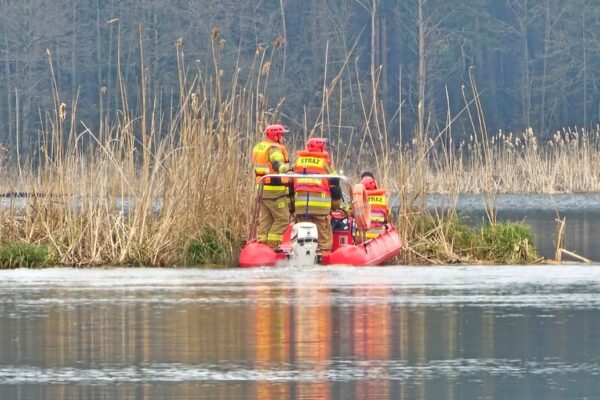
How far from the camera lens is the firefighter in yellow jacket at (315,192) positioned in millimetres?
20703

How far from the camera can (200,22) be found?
197 ft

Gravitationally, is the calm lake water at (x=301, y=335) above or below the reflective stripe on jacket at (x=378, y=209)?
below

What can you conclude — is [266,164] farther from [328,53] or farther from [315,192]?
[328,53]

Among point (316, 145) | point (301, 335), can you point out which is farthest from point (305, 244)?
point (301, 335)

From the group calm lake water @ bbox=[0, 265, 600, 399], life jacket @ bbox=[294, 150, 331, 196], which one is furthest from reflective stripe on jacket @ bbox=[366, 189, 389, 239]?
calm lake water @ bbox=[0, 265, 600, 399]

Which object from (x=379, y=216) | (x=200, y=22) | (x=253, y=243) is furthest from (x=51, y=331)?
(x=200, y=22)

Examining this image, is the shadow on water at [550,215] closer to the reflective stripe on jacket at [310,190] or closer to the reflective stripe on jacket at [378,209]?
the reflective stripe on jacket at [378,209]

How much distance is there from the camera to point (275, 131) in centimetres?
2091

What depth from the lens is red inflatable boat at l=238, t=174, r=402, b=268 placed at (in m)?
20.1

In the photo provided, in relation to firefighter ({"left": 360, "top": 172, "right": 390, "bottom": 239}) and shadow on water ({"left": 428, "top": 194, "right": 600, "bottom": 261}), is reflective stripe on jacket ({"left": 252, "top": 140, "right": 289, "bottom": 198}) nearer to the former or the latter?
firefighter ({"left": 360, "top": 172, "right": 390, "bottom": 239})

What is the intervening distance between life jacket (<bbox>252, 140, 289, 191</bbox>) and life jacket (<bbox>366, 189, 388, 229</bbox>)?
46.0 inches

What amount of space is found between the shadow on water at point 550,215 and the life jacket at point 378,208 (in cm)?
75

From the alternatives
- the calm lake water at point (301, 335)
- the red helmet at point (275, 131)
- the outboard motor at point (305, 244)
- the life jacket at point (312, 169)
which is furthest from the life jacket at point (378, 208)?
the calm lake water at point (301, 335)

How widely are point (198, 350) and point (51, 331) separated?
1.73 meters
